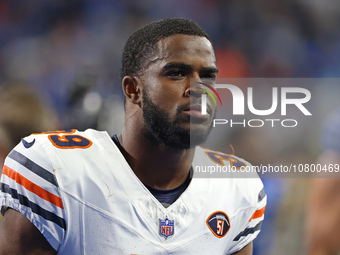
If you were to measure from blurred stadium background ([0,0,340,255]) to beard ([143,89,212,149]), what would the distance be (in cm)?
142

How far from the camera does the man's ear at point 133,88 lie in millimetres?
1750

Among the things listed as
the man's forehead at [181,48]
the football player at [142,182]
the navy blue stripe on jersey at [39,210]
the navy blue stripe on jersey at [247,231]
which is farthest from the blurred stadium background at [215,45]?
the navy blue stripe on jersey at [39,210]

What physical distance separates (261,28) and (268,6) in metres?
0.21

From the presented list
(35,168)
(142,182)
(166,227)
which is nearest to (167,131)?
(142,182)

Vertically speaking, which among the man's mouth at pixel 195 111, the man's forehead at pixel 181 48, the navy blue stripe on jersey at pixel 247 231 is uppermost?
the man's forehead at pixel 181 48

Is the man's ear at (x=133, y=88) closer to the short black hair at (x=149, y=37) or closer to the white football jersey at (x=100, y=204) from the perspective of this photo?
the short black hair at (x=149, y=37)

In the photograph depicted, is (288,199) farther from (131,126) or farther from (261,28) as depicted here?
(131,126)

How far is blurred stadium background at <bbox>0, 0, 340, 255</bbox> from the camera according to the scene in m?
3.18

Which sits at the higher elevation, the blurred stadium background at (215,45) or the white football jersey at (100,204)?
the blurred stadium background at (215,45)

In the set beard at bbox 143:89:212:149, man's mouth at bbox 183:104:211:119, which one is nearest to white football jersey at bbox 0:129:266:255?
beard at bbox 143:89:212:149

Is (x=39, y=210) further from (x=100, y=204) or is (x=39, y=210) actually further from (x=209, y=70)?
(x=209, y=70)

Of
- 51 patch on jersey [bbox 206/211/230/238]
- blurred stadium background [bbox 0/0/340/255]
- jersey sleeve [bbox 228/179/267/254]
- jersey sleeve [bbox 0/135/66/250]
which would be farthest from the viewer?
blurred stadium background [bbox 0/0/340/255]

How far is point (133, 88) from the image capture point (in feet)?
5.83

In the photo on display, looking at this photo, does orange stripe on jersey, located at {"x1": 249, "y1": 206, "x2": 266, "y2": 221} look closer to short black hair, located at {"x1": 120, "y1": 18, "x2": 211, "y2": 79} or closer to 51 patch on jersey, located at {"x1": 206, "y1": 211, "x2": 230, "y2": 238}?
51 patch on jersey, located at {"x1": 206, "y1": 211, "x2": 230, "y2": 238}
